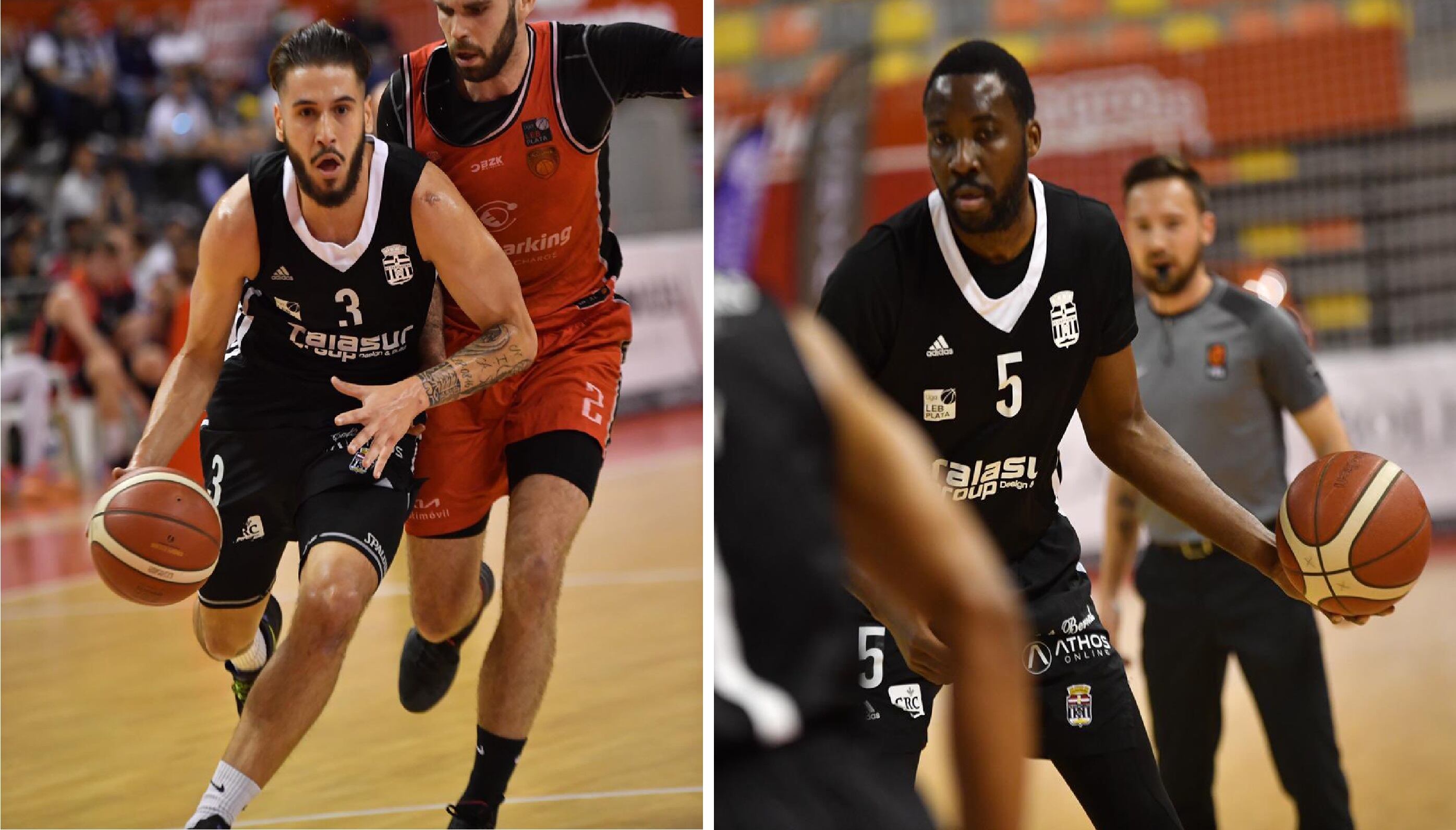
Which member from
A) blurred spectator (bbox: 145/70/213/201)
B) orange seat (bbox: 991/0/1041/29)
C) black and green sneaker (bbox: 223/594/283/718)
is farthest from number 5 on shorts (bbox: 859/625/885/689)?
blurred spectator (bbox: 145/70/213/201)

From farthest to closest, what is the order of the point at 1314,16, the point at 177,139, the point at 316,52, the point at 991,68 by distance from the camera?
1. the point at 177,139
2. the point at 1314,16
3. the point at 316,52
4. the point at 991,68

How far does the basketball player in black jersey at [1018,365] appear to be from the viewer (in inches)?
121

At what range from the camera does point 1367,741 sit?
19.9 feet

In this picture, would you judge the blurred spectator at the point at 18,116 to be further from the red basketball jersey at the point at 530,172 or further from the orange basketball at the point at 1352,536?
the orange basketball at the point at 1352,536

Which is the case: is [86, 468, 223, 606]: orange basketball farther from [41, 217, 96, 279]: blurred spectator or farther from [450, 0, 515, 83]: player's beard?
[41, 217, 96, 279]: blurred spectator

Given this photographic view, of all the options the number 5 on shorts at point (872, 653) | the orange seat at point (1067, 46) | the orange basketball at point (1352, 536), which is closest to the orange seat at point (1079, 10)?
the orange seat at point (1067, 46)

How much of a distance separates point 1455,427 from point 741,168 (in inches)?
189

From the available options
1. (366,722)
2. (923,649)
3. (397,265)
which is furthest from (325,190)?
(366,722)

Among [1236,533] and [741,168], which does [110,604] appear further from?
[1236,533]

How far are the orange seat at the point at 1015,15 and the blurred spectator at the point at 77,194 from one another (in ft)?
25.5

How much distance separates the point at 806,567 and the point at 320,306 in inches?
102

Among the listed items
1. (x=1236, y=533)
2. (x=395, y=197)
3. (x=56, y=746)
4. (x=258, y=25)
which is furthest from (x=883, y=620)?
(x=258, y=25)

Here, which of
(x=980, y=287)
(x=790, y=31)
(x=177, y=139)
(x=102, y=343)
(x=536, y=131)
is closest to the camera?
(x=980, y=287)

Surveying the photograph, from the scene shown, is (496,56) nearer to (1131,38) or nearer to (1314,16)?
(1314,16)
